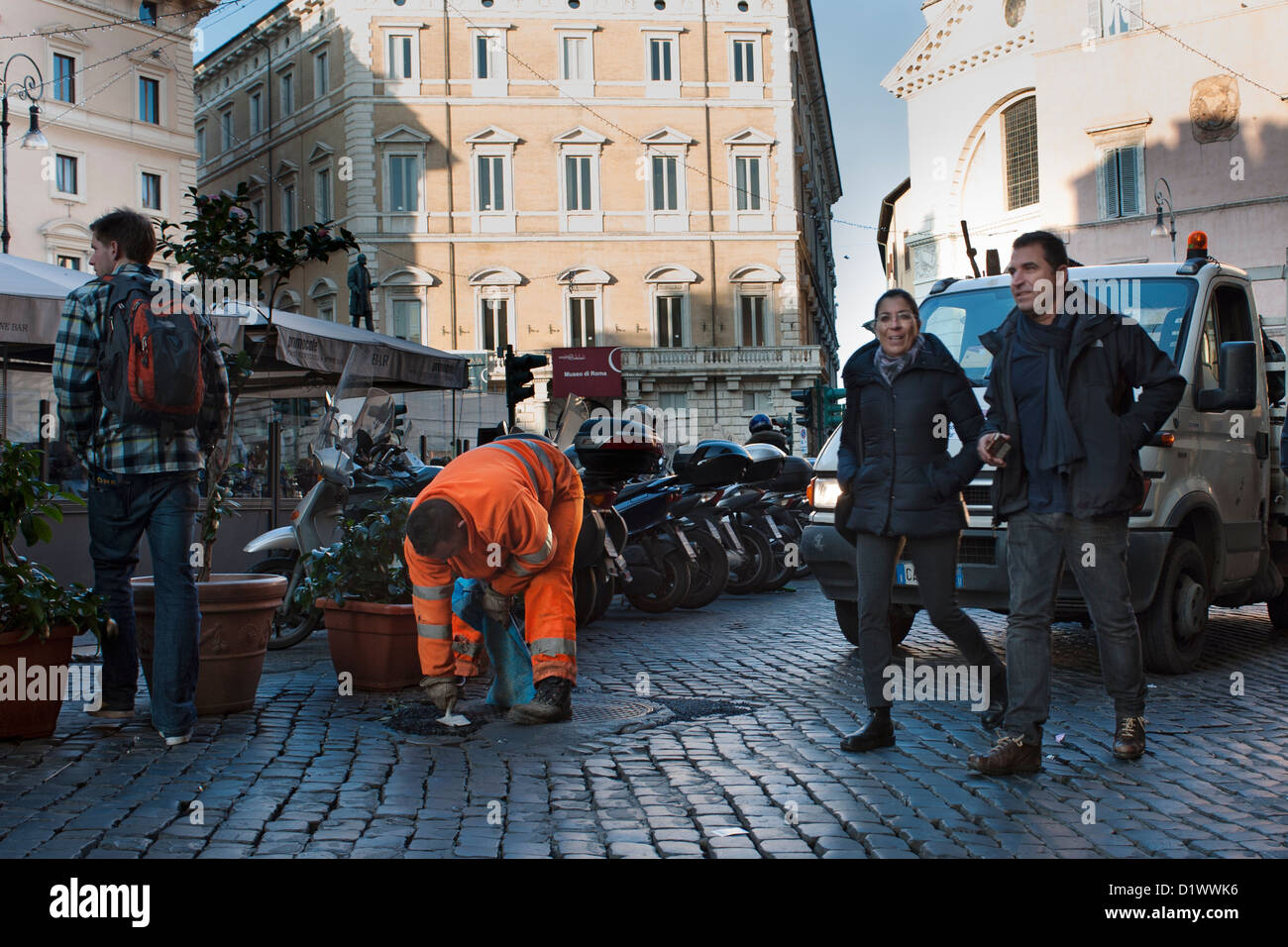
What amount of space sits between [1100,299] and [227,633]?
15.8 feet

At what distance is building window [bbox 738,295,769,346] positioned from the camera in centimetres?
4850

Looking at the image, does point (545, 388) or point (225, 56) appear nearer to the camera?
point (545, 388)

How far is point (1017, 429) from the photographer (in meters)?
5.15

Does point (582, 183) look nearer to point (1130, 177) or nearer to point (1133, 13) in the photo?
point (1130, 177)

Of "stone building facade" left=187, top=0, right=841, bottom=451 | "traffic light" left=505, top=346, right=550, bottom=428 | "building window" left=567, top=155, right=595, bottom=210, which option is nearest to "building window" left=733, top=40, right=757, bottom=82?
"stone building facade" left=187, top=0, right=841, bottom=451

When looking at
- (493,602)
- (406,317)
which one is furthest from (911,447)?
(406,317)

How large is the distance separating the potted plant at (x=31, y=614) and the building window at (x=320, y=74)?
46.0 m

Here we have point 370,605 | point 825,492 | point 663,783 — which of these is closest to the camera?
point 663,783

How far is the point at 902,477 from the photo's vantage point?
5340 millimetres

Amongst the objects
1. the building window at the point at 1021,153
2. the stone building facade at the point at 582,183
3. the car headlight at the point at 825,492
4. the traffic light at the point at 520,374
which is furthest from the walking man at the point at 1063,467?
the stone building facade at the point at 582,183

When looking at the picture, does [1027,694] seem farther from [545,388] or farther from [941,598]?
[545,388]

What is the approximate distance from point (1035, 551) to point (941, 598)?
46cm
